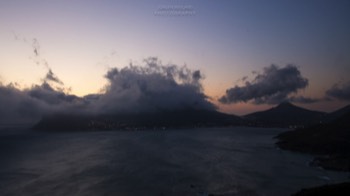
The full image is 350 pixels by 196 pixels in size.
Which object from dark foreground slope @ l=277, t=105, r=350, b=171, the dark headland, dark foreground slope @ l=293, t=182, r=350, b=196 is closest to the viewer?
dark foreground slope @ l=293, t=182, r=350, b=196

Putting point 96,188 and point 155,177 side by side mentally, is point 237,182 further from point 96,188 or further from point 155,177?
point 96,188

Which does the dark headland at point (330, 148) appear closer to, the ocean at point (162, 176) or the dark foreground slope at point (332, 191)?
the dark foreground slope at point (332, 191)

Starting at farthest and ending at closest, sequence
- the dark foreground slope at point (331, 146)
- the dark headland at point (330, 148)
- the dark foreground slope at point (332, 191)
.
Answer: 1. the dark foreground slope at point (331, 146)
2. the dark headland at point (330, 148)
3. the dark foreground slope at point (332, 191)

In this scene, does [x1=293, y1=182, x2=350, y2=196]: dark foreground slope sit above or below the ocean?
above

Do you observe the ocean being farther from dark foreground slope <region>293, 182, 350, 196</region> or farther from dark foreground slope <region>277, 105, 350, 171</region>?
dark foreground slope <region>293, 182, 350, 196</region>

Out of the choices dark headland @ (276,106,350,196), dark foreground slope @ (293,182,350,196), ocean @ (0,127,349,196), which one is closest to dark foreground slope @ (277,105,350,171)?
dark headland @ (276,106,350,196)

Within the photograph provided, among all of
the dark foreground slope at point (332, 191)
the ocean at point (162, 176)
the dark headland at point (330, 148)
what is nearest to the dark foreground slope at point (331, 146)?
the dark headland at point (330, 148)

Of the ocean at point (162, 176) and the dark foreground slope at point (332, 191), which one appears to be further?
the ocean at point (162, 176)

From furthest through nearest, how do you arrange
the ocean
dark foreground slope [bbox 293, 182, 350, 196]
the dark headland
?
the ocean → the dark headland → dark foreground slope [bbox 293, 182, 350, 196]

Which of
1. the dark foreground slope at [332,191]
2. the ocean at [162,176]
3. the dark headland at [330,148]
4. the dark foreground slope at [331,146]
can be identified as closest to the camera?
the dark foreground slope at [332,191]

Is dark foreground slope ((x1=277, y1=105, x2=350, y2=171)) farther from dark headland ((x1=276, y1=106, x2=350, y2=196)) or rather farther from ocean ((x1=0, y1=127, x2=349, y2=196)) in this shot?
ocean ((x1=0, y1=127, x2=349, y2=196))

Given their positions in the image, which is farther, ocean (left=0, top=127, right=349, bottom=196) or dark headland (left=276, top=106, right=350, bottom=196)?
ocean (left=0, top=127, right=349, bottom=196)
